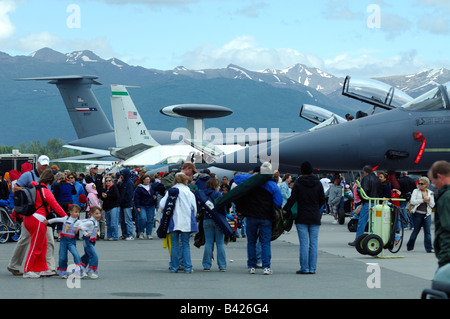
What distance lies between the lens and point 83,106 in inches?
2311

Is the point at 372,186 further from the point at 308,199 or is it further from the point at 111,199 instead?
the point at 111,199

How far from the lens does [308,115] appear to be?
26.2 m

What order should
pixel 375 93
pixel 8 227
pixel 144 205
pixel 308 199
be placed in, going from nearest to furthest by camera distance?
pixel 308 199 → pixel 8 227 → pixel 375 93 → pixel 144 205

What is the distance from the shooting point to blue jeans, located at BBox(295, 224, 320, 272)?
1068cm

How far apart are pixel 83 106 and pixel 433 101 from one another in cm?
4645

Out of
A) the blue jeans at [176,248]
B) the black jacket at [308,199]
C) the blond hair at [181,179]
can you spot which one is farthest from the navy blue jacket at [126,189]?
the black jacket at [308,199]

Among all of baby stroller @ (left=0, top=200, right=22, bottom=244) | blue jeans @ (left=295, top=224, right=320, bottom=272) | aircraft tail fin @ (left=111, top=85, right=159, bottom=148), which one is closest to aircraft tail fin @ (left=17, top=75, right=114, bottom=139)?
aircraft tail fin @ (left=111, top=85, right=159, bottom=148)

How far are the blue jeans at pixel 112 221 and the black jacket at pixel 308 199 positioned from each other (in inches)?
283

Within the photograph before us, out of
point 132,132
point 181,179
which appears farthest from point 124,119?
point 181,179

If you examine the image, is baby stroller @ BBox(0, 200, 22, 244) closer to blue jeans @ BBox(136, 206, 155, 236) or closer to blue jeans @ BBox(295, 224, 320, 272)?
blue jeans @ BBox(136, 206, 155, 236)

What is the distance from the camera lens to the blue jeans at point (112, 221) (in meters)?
17.2
